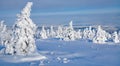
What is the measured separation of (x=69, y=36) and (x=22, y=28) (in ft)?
267

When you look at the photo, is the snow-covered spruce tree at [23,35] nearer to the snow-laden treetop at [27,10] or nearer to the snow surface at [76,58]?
the snow-laden treetop at [27,10]

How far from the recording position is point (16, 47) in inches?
2064

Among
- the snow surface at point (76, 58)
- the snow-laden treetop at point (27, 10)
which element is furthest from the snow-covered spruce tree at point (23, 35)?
the snow surface at point (76, 58)

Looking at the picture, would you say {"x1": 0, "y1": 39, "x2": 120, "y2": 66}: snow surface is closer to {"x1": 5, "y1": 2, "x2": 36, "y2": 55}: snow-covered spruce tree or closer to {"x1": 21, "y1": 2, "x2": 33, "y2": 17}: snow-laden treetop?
{"x1": 5, "y1": 2, "x2": 36, "y2": 55}: snow-covered spruce tree

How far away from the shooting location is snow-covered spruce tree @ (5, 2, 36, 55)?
51.9m

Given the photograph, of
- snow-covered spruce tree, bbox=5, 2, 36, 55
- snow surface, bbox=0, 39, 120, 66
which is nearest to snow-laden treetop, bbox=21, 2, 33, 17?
snow-covered spruce tree, bbox=5, 2, 36, 55

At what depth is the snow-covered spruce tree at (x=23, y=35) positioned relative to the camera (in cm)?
5188

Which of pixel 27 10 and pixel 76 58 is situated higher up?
pixel 27 10

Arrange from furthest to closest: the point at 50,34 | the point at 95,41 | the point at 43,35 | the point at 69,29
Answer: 1. the point at 50,34
2. the point at 43,35
3. the point at 69,29
4. the point at 95,41

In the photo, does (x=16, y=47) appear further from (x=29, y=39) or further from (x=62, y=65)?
(x=62, y=65)

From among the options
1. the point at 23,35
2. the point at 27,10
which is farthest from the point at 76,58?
the point at 27,10

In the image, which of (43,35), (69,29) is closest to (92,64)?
(69,29)

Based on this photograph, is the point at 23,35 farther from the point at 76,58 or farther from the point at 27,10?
the point at 76,58

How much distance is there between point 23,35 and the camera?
5200 centimetres
